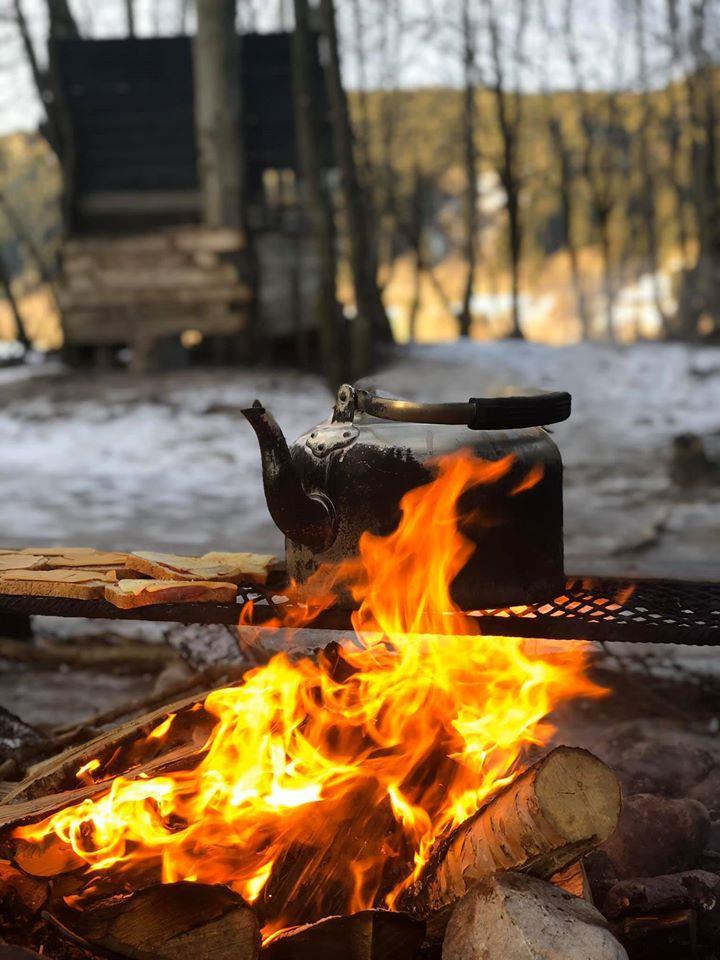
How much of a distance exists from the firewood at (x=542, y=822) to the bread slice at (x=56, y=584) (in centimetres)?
97

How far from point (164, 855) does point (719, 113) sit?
22218 mm

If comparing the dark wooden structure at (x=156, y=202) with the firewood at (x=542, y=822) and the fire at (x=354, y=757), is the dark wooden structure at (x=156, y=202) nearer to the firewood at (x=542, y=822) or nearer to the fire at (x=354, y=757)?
the fire at (x=354, y=757)

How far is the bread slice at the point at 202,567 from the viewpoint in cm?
235

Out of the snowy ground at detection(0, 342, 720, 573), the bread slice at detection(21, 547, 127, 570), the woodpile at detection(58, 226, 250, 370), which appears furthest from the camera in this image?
the woodpile at detection(58, 226, 250, 370)

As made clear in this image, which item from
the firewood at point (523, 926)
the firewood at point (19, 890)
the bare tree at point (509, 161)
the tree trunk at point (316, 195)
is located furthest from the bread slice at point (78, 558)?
the bare tree at point (509, 161)

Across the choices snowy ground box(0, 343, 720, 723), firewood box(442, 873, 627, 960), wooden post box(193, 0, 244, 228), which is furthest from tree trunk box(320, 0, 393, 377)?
firewood box(442, 873, 627, 960)

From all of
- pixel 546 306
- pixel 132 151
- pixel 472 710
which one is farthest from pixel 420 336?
pixel 472 710

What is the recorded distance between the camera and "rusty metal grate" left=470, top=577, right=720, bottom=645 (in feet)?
6.71

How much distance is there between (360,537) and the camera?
2.09m

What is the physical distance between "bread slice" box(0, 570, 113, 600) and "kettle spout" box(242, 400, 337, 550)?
460 millimetres

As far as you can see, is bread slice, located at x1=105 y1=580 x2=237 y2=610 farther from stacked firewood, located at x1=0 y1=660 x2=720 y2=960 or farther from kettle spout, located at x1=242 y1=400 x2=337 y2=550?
stacked firewood, located at x1=0 y1=660 x2=720 y2=960

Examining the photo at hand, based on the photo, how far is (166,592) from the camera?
7.20 ft

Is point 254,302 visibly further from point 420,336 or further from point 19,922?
point 420,336

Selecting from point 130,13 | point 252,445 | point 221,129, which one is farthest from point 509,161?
point 252,445
